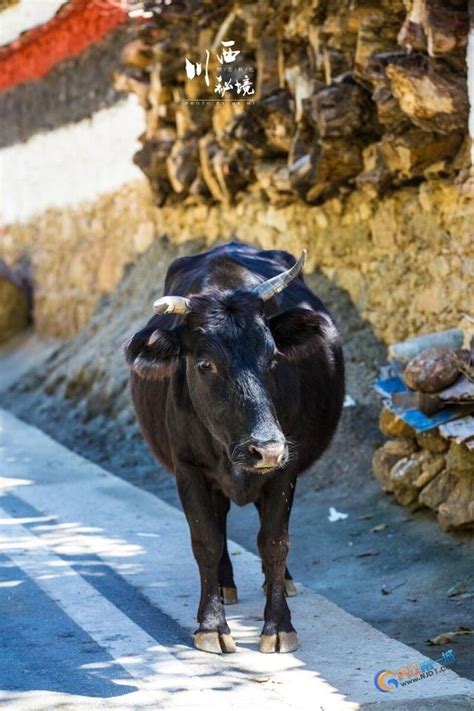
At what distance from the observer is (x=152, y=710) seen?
5152mm

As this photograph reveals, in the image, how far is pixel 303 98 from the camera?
33.9 ft

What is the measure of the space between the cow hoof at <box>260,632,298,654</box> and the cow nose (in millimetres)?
909

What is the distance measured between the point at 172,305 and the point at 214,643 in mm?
1501

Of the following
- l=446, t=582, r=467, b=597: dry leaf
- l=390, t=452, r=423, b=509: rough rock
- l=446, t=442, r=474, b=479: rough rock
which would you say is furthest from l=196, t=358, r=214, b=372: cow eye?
l=390, t=452, r=423, b=509: rough rock

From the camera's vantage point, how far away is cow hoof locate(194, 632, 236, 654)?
6016 mm

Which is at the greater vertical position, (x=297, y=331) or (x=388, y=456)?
(x=297, y=331)

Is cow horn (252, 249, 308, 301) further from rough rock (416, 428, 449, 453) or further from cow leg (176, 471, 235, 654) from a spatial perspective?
rough rock (416, 428, 449, 453)

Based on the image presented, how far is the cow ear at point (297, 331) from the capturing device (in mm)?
6301

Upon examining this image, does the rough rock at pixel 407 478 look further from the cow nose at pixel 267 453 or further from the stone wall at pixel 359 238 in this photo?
the cow nose at pixel 267 453

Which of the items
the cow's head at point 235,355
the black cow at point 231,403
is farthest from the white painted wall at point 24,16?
the cow's head at point 235,355

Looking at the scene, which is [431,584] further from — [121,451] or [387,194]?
[121,451]

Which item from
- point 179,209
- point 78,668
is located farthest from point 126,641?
point 179,209

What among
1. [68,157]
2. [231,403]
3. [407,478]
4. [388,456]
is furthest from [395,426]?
[68,157]

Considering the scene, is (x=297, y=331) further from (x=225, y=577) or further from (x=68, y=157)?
(x=68, y=157)
